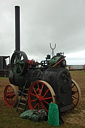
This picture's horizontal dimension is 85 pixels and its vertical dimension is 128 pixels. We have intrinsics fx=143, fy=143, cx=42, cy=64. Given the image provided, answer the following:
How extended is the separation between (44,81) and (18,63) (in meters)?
2.06

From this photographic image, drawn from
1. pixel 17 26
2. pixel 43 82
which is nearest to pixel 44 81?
pixel 43 82

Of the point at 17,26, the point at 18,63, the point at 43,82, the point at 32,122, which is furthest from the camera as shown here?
the point at 17,26

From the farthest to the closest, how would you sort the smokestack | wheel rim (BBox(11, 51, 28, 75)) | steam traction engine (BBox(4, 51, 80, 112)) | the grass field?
the smokestack
wheel rim (BBox(11, 51, 28, 75))
steam traction engine (BBox(4, 51, 80, 112))
the grass field

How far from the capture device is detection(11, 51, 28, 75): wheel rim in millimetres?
6625

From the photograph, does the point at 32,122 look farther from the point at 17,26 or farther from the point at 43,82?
the point at 17,26

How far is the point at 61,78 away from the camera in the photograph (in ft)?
19.1

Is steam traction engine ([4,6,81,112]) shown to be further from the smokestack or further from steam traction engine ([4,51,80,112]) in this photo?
the smokestack

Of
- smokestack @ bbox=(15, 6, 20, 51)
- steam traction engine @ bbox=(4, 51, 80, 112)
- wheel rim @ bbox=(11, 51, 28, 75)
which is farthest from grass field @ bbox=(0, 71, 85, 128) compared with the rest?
smokestack @ bbox=(15, 6, 20, 51)

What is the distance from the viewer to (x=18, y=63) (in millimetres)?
7035

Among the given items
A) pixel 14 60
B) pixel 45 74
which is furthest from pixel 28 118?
pixel 14 60

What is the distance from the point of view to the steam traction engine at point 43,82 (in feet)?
18.6

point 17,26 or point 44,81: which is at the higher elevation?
point 17,26

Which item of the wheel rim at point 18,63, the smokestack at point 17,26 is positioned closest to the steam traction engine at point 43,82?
the wheel rim at point 18,63

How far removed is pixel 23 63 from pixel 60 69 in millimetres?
1856
